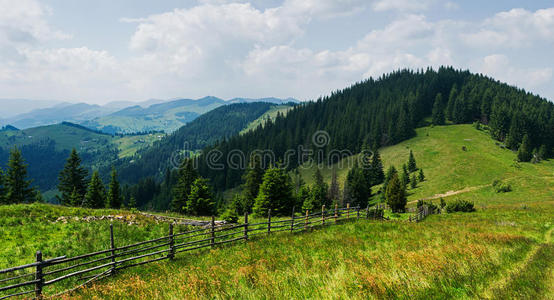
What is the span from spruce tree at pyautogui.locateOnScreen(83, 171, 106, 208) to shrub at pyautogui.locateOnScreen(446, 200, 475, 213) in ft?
204

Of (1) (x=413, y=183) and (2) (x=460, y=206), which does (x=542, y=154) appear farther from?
(2) (x=460, y=206)

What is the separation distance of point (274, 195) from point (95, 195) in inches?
1451

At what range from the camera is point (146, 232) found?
1861 cm

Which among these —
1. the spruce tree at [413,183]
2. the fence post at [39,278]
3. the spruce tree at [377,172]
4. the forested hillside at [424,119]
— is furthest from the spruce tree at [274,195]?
the forested hillside at [424,119]

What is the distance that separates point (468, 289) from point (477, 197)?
63.0m

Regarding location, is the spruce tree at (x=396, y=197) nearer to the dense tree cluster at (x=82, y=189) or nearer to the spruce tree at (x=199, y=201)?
the spruce tree at (x=199, y=201)

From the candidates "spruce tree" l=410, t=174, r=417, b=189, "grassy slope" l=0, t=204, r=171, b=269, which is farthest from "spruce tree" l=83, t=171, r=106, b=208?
"spruce tree" l=410, t=174, r=417, b=189

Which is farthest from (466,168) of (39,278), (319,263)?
(39,278)

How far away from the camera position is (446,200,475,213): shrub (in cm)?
3806

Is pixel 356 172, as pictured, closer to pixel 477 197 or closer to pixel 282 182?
pixel 477 197

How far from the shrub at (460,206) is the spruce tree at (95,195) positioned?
62232 mm

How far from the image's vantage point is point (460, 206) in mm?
38688

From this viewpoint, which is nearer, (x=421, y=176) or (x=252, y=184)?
(x=252, y=184)

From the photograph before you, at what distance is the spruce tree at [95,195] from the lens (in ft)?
163
